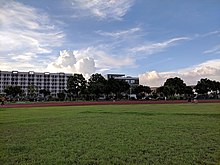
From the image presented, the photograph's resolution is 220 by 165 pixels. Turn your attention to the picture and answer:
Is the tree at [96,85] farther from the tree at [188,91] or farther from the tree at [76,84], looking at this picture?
the tree at [188,91]

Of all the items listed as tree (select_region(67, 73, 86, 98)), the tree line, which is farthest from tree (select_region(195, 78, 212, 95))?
tree (select_region(67, 73, 86, 98))

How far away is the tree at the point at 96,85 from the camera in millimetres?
73463

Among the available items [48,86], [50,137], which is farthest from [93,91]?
[50,137]

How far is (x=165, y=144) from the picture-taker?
6.29 meters

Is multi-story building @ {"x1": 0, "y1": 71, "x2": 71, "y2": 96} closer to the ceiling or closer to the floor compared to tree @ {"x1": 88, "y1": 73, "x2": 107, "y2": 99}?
closer to the ceiling

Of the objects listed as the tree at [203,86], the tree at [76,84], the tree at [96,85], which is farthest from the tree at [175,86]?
the tree at [76,84]

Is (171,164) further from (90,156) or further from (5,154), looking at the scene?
(5,154)

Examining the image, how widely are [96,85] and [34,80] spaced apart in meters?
56.2

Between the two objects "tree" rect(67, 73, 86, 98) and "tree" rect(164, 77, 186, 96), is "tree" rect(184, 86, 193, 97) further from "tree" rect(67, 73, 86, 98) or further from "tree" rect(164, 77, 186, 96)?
"tree" rect(67, 73, 86, 98)

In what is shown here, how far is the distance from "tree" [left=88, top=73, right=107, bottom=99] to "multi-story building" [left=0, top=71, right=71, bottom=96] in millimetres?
42331

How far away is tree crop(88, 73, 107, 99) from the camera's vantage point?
73463 mm

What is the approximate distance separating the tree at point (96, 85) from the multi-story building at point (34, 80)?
42.3 m

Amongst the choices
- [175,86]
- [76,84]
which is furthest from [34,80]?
[175,86]

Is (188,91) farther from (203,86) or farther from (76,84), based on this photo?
(76,84)
